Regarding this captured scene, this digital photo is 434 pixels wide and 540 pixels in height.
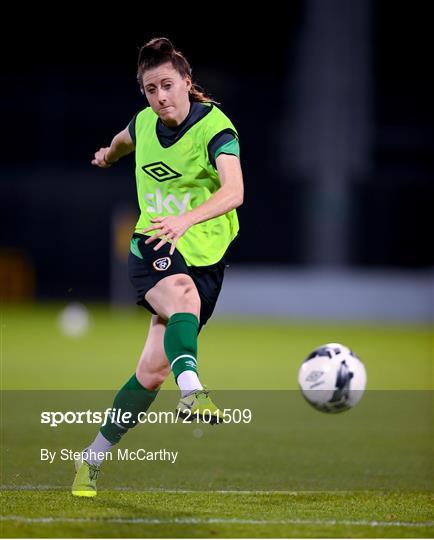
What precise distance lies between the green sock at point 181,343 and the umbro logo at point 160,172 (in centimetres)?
65

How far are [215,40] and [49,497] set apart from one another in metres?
27.0

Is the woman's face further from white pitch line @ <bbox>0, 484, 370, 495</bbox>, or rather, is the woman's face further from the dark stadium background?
the dark stadium background

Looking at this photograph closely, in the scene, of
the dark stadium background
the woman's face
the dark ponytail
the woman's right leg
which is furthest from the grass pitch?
the dark stadium background

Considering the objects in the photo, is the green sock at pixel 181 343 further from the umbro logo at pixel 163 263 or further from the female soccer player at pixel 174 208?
the umbro logo at pixel 163 263

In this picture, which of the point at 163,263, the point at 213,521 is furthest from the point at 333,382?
the point at 213,521

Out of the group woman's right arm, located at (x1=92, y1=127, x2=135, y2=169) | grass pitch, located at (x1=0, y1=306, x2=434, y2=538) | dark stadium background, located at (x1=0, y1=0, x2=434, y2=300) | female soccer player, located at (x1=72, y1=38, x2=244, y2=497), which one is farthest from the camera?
dark stadium background, located at (x1=0, y1=0, x2=434, y2=300)

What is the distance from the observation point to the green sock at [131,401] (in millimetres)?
5406

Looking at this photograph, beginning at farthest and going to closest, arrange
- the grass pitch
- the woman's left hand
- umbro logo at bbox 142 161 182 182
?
umbro logo at bbox 142 161 182 182 → the grass pitch → the woman's left hand

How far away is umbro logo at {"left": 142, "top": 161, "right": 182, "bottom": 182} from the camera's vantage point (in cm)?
526

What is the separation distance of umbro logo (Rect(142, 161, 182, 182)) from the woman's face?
0.67ft

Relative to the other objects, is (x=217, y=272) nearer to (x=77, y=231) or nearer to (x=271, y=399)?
(x=271, y=399)

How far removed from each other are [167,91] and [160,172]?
37cm

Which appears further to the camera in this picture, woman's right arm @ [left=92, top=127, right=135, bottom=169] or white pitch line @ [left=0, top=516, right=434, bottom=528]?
woman's right arm @ [left=92, top=127, right=135, bottom=169]

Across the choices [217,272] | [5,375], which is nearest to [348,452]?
[217,272]
